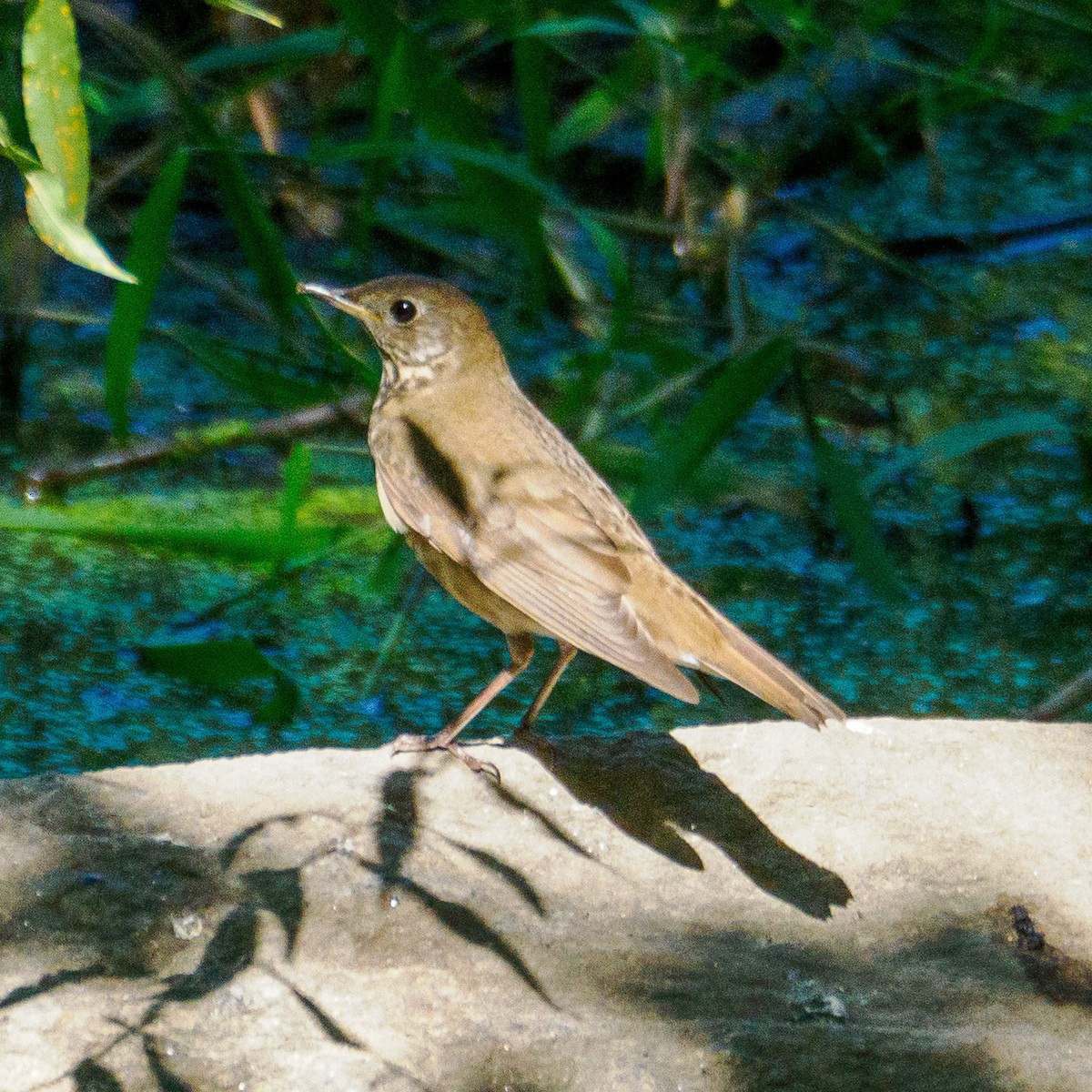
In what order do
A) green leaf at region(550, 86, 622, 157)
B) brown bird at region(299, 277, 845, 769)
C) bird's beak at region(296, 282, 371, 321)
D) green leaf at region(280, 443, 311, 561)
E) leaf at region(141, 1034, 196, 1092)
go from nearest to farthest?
leaf at region(141, 1034, 196, 1092), brown bird at region(299, 277, 845, 769), bird's beak at region(296, 282, 371, 321), green leaf at region(280, 443, 311, 561), green leaf at region(550, 86, 622, 157)

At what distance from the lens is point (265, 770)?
3.23 meters

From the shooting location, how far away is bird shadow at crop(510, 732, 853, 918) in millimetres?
3133

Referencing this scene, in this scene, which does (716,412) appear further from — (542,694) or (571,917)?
(571,917)

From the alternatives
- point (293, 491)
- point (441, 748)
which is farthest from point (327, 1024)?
point (293, 491)

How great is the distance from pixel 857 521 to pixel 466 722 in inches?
52.0

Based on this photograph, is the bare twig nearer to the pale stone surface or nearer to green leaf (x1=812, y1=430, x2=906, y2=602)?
green leaf (x1=812, y1=430, x2=906, y2=602)

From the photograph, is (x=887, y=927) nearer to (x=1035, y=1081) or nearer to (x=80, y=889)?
(x=1035, y=1081)

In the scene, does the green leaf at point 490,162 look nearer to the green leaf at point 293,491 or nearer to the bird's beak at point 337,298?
the bird's beak at point 337,298

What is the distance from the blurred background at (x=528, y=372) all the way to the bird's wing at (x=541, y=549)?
0.58 metres

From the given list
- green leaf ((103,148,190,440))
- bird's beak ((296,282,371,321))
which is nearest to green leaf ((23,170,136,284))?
bird's beak ((296,282,371,321))

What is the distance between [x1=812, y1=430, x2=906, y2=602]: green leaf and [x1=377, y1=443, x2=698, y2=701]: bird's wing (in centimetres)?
113

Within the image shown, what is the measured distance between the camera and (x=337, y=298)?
4.00m

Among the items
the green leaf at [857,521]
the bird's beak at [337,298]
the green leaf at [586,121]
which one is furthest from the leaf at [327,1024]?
the green leaf at [586,121]

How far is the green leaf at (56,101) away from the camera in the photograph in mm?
2807
